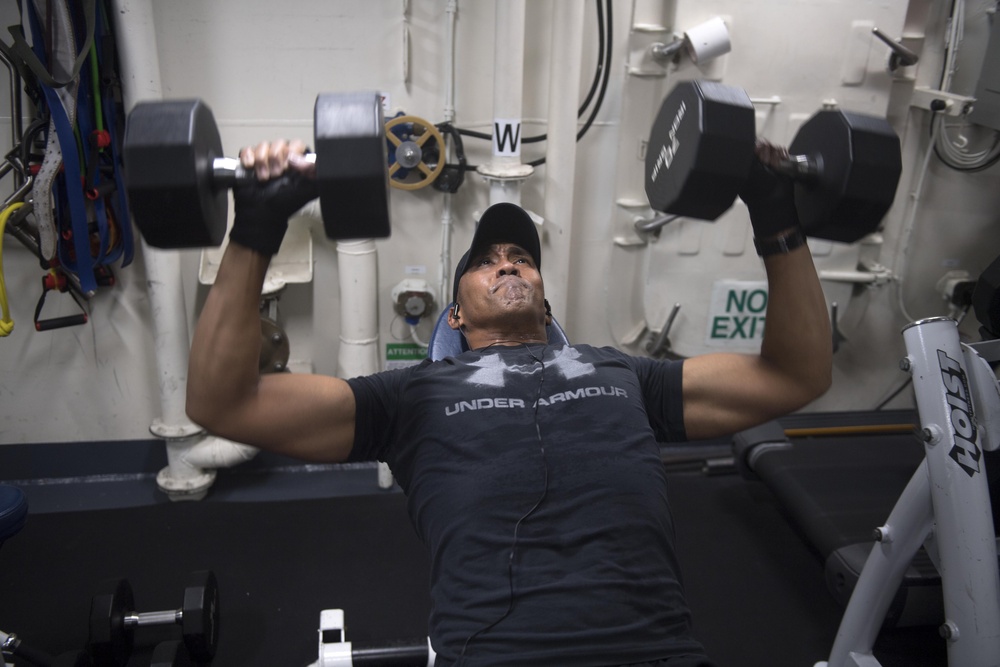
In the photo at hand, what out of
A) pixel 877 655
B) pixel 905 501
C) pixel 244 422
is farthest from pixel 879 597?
pixel 244 422

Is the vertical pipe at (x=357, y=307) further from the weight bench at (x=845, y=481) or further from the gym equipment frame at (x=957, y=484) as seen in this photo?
the gym equipment frame at (x=957, y=484)

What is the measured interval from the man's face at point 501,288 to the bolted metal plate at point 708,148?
0.50m

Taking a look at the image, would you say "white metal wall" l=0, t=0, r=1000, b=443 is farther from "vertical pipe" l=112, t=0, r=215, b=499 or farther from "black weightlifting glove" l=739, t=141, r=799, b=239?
"black weightlifting glove" l=739, t=141, r=799, b=239

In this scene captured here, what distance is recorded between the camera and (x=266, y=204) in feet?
3.83

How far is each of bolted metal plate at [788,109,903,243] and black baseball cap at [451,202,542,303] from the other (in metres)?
0.71

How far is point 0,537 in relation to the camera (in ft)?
5.98

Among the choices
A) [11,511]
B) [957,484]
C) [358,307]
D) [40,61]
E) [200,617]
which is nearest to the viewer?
[957,484]

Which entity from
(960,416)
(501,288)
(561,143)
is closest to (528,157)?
(561,143)

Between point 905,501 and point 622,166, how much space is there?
1.50 metres

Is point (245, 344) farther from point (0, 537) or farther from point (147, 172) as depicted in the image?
point (0, 537)

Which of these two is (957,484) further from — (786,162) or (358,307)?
(358,307)

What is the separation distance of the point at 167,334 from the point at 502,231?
53.3 inches

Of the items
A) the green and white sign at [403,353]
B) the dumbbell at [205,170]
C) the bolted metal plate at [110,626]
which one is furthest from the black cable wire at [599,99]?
the bolted metal plate at [110,626]

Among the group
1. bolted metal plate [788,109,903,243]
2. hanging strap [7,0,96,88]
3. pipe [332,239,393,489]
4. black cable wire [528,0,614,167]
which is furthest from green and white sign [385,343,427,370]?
bolted metal plate [788,109,903,243]
